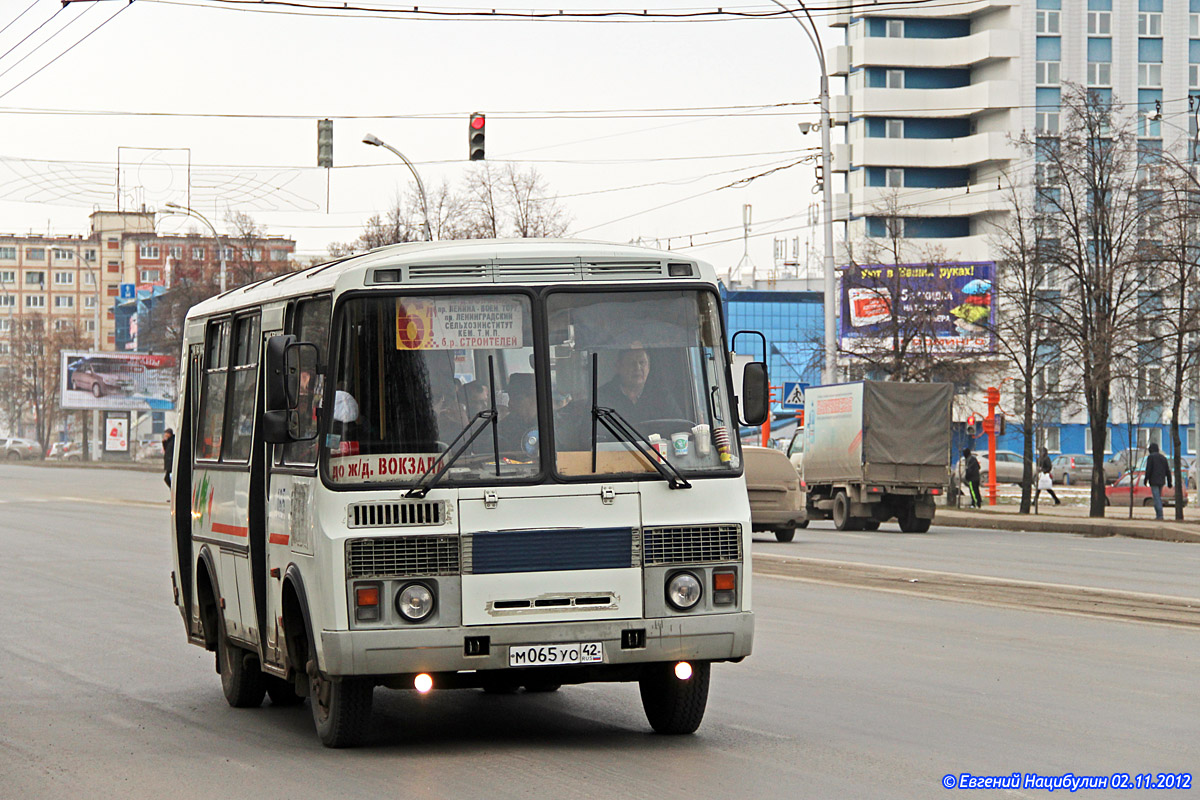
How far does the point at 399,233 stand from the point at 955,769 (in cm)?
4320

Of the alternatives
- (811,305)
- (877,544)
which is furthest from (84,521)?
(811,305)

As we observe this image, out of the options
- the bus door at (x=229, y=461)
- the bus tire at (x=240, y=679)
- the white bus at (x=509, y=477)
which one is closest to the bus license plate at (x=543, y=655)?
the white bus at (x=509, y=477)

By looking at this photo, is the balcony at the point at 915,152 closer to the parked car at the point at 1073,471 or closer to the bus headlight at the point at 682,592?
the parked car at the point at 1073,471

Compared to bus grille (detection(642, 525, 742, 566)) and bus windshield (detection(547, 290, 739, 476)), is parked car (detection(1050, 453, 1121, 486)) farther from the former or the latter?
bus grille (detection(642, 525, 742, 566))

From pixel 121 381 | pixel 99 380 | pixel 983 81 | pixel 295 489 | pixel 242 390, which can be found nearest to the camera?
pixel 295 489

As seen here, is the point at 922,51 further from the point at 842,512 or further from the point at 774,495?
the point at 774,495

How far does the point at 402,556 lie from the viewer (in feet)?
26.7

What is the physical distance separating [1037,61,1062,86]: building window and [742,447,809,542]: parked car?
243 ft

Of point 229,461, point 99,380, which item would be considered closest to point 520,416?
point 229,461

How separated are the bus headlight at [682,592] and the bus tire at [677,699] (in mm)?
530

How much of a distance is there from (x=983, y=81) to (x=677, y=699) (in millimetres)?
92643

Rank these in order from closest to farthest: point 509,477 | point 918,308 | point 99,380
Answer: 1. point 509,477
2. point 918,308
3. point 99,380

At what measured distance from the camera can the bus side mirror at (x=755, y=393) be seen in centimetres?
876

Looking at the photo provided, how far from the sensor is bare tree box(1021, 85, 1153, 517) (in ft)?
125
